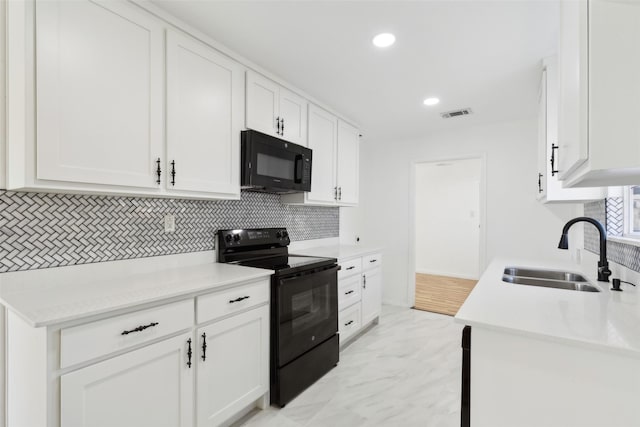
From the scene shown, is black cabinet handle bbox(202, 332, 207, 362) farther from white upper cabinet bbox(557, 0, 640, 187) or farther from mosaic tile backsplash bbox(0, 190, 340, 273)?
white upper cabinet bbox(557, 0, 640, 187)

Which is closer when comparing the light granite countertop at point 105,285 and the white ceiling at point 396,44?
the light granite countertop at point 105,285

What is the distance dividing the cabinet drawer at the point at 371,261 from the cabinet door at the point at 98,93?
2.18m

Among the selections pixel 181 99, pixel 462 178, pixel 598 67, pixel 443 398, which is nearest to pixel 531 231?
pixel 443 398

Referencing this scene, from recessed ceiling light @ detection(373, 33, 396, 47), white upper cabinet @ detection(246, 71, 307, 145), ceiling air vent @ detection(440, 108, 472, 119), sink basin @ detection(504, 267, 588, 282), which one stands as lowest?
sink basin @ detection(504, 267, 588, 282)

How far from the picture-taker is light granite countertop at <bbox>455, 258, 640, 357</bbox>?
3.37ft

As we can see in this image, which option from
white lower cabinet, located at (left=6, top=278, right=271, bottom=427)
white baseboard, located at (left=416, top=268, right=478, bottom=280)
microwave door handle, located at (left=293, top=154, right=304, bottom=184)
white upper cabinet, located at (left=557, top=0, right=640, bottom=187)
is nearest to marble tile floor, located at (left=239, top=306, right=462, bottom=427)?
white lower cabinet, located at (left=6, top=278, right=271, bottom=427)

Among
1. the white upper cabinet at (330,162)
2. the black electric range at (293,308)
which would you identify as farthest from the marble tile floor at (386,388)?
the white upper cabinet at (330,162)

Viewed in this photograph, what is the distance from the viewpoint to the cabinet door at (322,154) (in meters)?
2.93

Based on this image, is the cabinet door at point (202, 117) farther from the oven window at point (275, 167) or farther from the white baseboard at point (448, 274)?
the white baseboard at point (448, 274)

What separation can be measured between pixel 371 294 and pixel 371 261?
36cm

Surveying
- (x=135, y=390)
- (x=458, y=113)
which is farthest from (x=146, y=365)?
(x=458, y=113)

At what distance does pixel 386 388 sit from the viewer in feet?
7.46

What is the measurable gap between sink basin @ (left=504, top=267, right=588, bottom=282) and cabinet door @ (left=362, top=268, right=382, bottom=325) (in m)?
1.33

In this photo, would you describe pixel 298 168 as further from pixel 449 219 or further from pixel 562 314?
pixel 449 219
